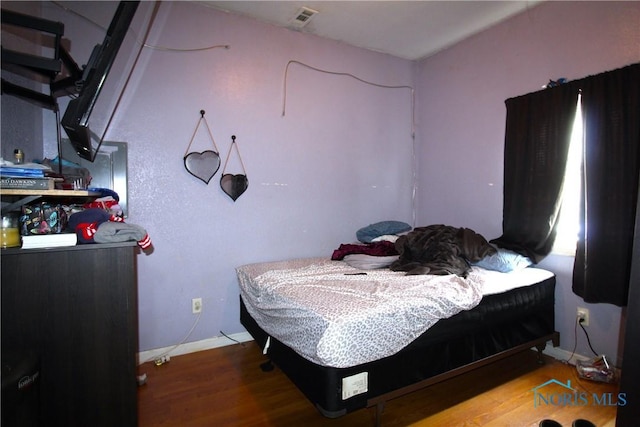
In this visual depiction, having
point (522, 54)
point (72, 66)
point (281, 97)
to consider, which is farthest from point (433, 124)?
point (72, 66)

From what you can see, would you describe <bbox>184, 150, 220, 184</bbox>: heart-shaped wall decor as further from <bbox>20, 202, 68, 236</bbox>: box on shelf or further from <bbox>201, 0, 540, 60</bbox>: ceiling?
<bbox>201, 0, 540, 60</bbox>: ceiling

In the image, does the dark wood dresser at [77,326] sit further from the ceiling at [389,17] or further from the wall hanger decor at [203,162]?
the ceiling at [389,17]

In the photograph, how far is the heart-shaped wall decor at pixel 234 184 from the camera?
8.16 ft

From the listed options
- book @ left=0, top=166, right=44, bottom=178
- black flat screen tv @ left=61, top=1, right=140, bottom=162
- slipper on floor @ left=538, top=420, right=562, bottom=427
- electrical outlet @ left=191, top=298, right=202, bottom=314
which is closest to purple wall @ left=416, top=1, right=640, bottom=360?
slipper on floor @ left=538, top=420, right=562, bottom=427

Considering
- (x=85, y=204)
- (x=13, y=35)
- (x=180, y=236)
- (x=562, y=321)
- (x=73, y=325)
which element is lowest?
(x=562, y=321)

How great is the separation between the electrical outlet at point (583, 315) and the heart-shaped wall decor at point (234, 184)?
100 inches

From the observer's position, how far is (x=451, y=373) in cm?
174

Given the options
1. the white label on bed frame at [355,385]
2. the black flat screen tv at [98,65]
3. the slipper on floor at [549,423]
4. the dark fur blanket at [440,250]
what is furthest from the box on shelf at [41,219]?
the slipper on floor at [549,423]

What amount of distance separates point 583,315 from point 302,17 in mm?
2975

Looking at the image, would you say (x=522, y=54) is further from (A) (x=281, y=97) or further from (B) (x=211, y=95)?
Result: (B) (x=211, y=95)

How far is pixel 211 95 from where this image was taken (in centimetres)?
246

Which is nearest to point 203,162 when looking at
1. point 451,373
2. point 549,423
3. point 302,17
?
point 302,17

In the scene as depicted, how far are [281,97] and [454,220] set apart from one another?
195 centimetres

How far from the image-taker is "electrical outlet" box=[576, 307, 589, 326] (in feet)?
7.07
